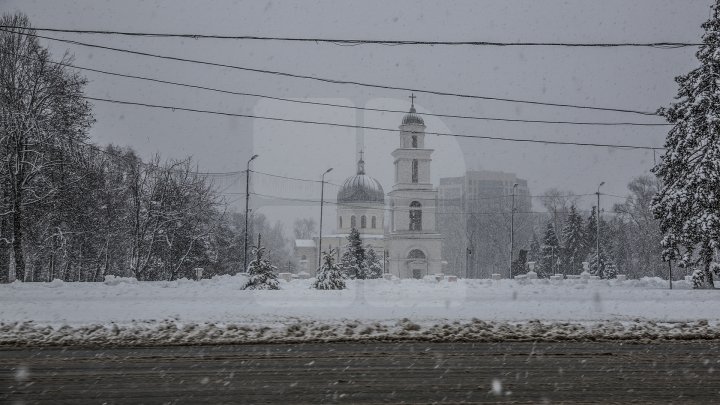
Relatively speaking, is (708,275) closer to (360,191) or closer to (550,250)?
(550,250)

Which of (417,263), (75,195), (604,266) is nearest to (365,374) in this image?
(75,195)

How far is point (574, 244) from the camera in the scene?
80188 millimetres

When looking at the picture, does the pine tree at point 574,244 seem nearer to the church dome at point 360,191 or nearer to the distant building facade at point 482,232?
the distant building facade at point 482,232

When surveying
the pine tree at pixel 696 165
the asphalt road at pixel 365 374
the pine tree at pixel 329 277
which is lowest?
the asphalt road at pixel 365 374

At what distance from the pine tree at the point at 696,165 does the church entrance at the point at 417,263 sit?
4492cm

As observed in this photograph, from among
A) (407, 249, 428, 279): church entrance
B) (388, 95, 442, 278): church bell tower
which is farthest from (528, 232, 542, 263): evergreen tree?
(407, 249, 428, 279): church entrance

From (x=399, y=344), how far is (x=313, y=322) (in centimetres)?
309

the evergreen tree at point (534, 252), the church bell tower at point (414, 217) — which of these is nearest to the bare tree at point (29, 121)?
the church bell tower at point (414, 217)

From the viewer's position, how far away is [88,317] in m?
15.8

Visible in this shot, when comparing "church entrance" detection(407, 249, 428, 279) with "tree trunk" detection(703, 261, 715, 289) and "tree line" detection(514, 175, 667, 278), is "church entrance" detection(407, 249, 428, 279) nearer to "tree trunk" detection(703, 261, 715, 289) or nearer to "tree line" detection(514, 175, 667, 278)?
"tree line" detection(514, 175, 667, 278)

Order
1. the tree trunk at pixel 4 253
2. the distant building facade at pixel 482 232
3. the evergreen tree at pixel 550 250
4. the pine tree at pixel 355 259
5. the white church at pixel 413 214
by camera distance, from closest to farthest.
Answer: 1. the tree trunk at pixel 4 253
2. the pine tree at pixel 355 259
3. the white church at pixel 413 214
4. the evergreen tree at pixel 550 250
5. the distant building facade at pixel 482 232

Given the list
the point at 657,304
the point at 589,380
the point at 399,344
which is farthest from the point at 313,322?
the point at 657,304

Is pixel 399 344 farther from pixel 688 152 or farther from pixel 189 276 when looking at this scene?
pixel 189 276

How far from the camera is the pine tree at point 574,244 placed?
8025 centimetres
